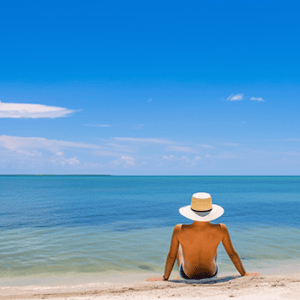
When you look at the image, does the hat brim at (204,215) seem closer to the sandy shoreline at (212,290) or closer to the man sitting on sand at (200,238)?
the man sitting on sand at (200,238)

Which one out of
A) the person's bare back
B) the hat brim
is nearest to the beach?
the person's bare back

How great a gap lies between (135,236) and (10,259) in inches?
208

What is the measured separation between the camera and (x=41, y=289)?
6176 millimetres

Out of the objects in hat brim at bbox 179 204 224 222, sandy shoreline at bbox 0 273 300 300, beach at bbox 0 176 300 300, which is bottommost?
beach at bbox 0 176 300 300

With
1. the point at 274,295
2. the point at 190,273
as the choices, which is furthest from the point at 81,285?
the point at 274,295

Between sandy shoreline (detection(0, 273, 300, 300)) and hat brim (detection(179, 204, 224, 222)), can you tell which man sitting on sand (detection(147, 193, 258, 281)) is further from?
sandy shoreline (detection(0, 273, 300, 300))

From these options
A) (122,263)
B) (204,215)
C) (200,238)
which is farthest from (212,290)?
(122,263)

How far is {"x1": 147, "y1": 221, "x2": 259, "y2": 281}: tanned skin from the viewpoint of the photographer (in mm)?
4500

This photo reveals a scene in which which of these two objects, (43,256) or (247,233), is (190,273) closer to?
(43,256)

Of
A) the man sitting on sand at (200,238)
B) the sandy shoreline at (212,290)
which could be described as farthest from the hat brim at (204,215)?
the sandy shoreline at (212,290)

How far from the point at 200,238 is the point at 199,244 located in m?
0.13

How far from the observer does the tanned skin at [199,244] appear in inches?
177

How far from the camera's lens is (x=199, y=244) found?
15.1 ft

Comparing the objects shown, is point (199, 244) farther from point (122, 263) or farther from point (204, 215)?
point (122, 263)
